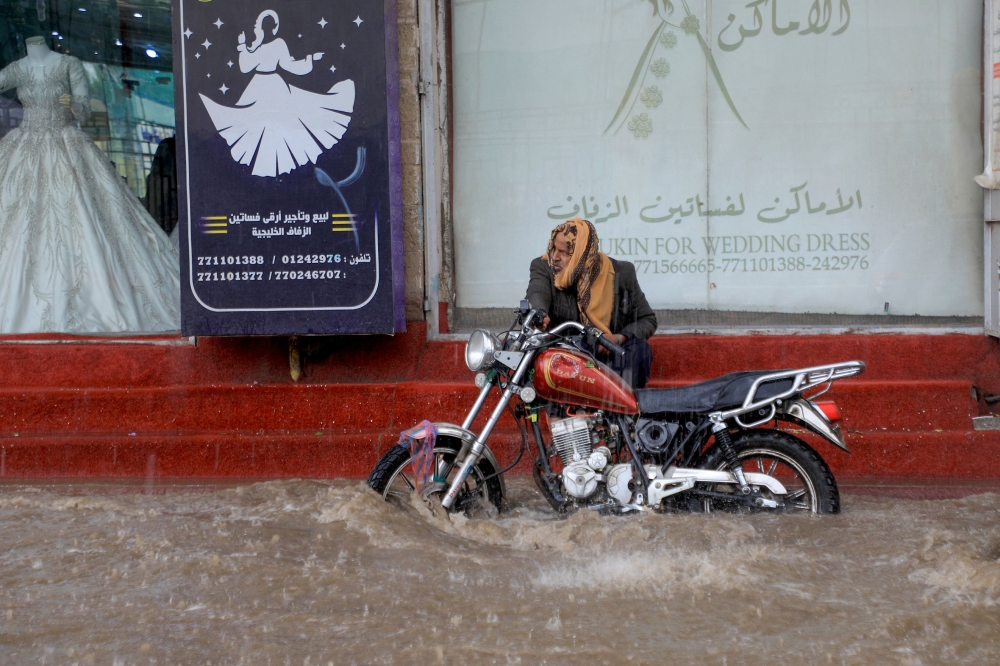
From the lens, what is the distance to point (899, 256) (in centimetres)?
593

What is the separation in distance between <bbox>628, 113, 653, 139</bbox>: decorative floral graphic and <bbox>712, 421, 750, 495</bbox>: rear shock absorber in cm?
276

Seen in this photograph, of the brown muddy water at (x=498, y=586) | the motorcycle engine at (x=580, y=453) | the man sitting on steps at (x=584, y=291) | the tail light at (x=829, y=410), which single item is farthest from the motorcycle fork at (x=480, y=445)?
the tail light at (x=829, y=410)

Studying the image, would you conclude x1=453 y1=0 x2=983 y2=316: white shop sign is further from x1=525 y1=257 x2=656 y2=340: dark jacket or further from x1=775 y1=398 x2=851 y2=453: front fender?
x1=775 y1=398 x2=851 y2=453: front fender

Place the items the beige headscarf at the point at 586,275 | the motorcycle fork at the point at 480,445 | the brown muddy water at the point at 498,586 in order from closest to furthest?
the brown muddy water at the point at 498,586, the motorcycle fork at the point at 480,445, the beige headscarf at the point at 586,275

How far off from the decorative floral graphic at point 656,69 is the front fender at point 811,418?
275 cm

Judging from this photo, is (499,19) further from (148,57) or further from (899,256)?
(899,256)

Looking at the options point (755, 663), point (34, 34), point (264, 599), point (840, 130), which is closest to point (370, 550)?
point (264, 599)

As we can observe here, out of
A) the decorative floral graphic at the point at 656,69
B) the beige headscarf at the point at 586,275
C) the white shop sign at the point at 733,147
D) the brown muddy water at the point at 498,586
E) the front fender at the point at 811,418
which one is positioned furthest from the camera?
the decorative floral graphic at the point at 656,69

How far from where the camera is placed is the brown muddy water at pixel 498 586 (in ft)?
9.70

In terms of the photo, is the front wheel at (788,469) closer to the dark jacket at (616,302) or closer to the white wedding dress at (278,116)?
the dark jacket at (616,302)

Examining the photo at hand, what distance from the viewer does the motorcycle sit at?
12.9 feet

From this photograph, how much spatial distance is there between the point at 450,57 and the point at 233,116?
1.53 meters

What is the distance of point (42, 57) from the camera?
6270mm

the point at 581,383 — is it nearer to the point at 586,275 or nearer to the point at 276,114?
the point at 586,275
